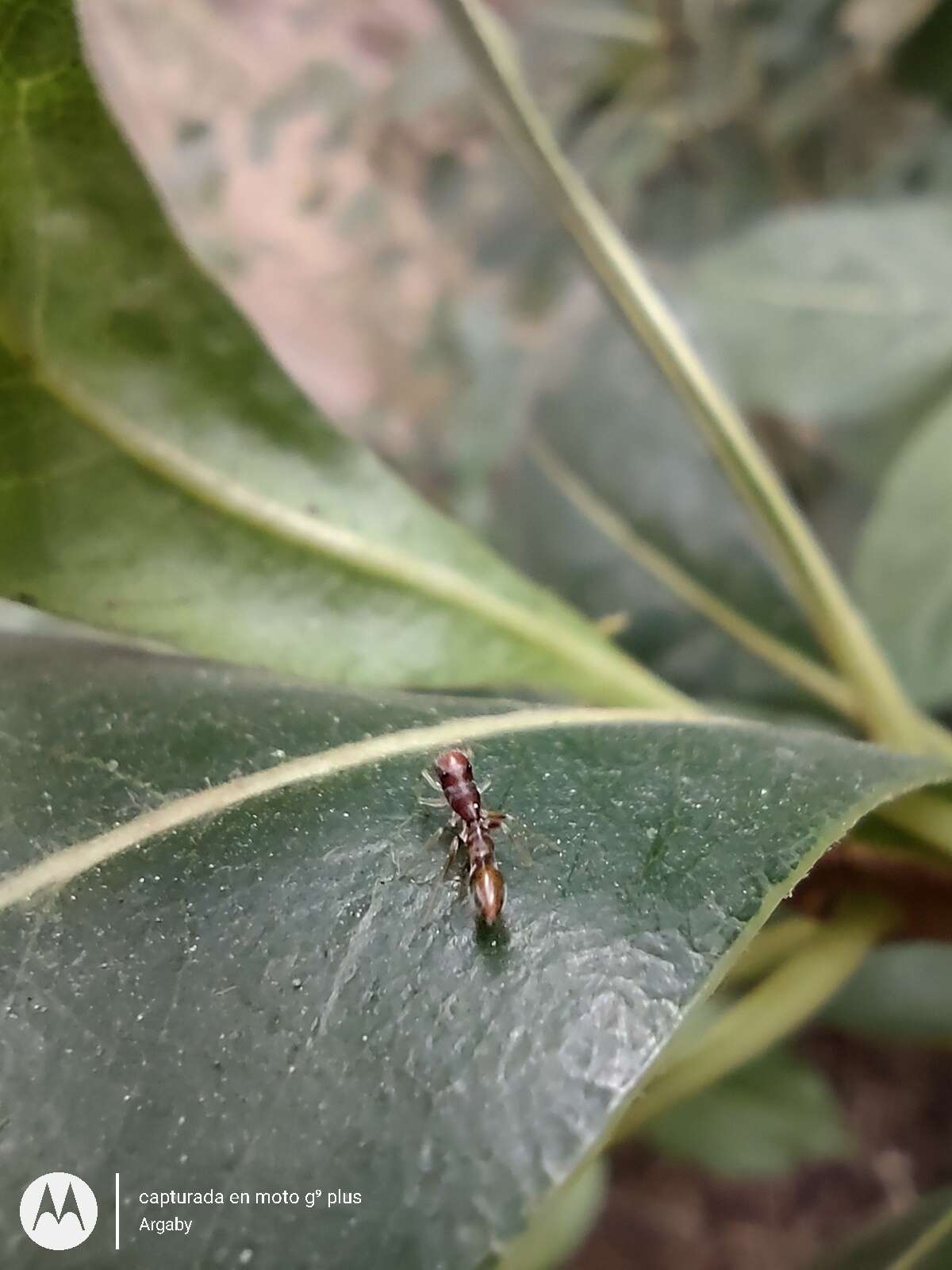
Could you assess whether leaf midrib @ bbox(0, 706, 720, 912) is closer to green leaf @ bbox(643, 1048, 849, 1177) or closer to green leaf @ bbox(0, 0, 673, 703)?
green leaf @ bbox(0, 0, 673, 703)

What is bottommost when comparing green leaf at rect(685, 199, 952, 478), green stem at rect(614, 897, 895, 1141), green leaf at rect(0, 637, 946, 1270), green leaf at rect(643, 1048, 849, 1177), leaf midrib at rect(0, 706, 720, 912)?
green leaf at rect(643, 1048, 849, 1177)

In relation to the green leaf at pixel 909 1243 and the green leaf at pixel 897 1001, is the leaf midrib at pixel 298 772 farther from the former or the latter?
the green leaf at pixel 897 1001

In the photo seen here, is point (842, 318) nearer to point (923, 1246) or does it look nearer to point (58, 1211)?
point (923, 1246)

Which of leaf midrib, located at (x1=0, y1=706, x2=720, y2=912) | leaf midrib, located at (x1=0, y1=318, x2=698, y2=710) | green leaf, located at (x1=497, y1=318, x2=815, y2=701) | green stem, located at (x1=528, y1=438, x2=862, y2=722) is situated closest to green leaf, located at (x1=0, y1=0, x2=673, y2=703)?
leaf midrib, located at (x1=0, y1=318, x2=698, y2=710)

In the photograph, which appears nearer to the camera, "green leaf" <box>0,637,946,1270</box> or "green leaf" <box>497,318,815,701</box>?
"green leaf" <box>0,637,946,1270</box>

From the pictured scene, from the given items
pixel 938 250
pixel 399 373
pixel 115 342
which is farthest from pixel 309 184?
pixel 115 342

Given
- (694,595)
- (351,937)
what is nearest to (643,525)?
(694,595)

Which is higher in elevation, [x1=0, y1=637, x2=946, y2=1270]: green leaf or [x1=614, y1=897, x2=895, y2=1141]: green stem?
[x1=0, y1=637, x2=946, y2=1270]: green leaf

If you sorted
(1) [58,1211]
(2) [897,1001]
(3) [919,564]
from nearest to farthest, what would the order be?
(1) [58,1211]
(3) [919,564]
(2) [897,1001]
